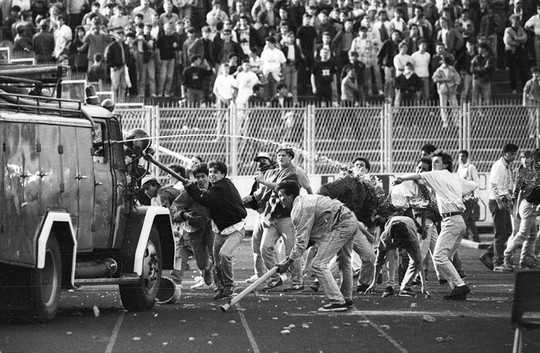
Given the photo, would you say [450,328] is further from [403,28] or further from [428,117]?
[403,28]

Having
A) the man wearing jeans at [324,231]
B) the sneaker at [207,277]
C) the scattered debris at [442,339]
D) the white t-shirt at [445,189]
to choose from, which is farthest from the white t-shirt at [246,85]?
the scattered debris at [442,339]

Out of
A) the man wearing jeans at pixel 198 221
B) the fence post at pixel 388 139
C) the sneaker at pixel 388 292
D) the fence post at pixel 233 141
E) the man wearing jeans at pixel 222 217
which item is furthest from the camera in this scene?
the fence post at pixel 388 139

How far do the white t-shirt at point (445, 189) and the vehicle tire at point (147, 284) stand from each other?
3.46 metres

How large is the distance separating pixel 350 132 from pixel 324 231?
51.9ft

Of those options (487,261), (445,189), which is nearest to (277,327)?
(445,189)

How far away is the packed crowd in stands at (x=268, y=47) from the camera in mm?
34031

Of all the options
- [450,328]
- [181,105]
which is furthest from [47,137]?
[181,105]

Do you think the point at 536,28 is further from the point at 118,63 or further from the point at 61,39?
the point at 61,39

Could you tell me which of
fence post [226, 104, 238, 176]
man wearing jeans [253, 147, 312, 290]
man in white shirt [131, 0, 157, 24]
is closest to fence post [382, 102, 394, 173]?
fence post [226, 104, 238, 176]

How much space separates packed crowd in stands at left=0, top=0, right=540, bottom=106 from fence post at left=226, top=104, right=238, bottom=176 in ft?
2.49

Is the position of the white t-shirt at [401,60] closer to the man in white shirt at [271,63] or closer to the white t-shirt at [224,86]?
the man in white shirt at [271,63]

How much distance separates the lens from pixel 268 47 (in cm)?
3400

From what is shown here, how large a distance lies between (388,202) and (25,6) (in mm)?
17879

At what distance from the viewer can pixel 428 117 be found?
33.2m
